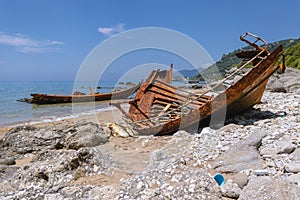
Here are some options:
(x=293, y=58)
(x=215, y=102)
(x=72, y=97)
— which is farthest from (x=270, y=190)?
(x=293, y=58)

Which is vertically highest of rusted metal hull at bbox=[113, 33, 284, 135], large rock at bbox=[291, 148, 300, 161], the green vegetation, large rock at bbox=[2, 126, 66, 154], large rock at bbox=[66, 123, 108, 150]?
the green vegetation

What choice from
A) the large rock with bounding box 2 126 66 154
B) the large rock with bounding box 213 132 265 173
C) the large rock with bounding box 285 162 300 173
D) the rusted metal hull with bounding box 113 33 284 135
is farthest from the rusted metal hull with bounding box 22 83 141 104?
the large rock with bounding box 285 162 300 173

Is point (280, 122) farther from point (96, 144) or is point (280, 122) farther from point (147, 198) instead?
point (96, 144)

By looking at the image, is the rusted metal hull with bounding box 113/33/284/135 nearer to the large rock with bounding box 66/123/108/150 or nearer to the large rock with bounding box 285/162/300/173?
the large rock with bounding box 66/123/108/150

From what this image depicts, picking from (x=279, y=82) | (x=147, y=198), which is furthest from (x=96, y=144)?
(x=279, y=82)

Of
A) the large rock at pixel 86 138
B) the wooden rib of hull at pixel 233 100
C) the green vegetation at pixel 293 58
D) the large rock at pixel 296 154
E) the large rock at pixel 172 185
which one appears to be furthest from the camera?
the green vegetation at pixel 293 58

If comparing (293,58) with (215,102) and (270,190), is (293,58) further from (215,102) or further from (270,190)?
(270,190)

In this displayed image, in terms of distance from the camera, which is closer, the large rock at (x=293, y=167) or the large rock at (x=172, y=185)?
the large rock at (x=172, y=185)

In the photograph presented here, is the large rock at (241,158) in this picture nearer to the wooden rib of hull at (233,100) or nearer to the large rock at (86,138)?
the wooden rib of hull at (233,100)

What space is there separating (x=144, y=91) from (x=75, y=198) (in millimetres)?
4910

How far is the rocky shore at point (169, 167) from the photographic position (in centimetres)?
250

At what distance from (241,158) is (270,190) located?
1.06 meters

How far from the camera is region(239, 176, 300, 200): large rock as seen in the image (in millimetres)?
2076

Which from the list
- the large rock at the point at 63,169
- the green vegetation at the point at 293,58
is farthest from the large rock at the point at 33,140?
the green vegetation at the point at 293,58
